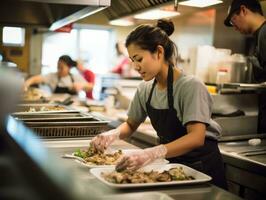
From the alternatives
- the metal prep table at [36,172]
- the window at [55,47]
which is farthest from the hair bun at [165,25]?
the window at [55,47]

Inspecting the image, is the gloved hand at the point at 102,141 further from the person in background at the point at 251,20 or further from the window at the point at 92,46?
the window at the point at 92,46

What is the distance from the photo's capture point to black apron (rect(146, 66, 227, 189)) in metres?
1.98

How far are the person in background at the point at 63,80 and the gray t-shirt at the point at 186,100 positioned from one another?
286cm

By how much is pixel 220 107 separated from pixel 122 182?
1.86m

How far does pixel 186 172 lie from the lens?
Result: 1599 mm

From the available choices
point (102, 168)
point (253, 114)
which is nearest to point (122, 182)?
point (102, 168)

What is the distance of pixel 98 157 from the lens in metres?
Result: 1.78

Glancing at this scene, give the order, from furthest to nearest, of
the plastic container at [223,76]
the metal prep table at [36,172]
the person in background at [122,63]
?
1. the person in background at [122,63]
2. the plastic container at [223,76]
3. the metal prep table at [36,172]

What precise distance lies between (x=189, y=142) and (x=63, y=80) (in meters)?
3.59

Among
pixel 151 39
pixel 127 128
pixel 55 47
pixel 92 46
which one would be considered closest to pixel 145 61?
pixel 151 39

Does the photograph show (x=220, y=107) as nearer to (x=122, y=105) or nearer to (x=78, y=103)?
(x=122, y=105)

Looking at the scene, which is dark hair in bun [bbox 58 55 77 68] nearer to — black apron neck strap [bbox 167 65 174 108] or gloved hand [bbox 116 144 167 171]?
black apron neck strap [bbox 167 65 174 108]

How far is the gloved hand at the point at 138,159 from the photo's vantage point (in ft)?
4.87

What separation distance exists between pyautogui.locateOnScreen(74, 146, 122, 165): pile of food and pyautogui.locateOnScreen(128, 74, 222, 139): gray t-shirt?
1.22ft
